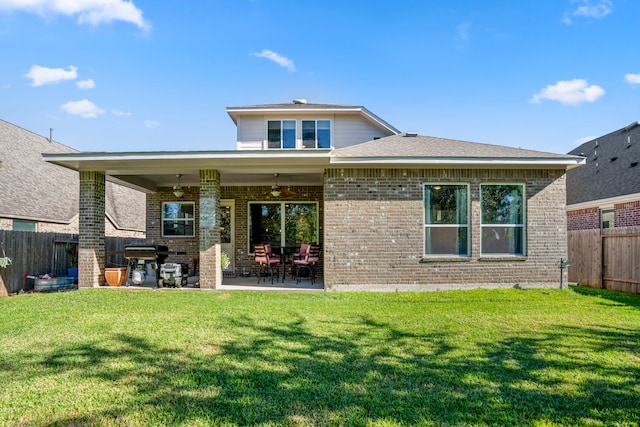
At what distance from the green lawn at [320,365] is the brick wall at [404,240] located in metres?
1.95

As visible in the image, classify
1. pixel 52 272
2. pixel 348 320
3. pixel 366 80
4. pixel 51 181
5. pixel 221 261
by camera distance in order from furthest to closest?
1. pixel 51 181
2. pixel 366 80
3. pixel 52 272
4. pixel 221 261
5. pixel 348 320

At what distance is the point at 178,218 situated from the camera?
12.9 meters

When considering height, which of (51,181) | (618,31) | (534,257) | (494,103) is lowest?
(534,257)

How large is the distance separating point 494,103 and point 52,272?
49.3 ft

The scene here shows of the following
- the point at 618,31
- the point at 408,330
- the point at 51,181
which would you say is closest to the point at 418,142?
the point at 618,31

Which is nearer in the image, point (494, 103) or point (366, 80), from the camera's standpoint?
point (494, 103)

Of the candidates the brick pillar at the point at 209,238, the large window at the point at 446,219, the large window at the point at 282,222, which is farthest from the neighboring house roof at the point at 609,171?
the brick pillar at the point at 209,238

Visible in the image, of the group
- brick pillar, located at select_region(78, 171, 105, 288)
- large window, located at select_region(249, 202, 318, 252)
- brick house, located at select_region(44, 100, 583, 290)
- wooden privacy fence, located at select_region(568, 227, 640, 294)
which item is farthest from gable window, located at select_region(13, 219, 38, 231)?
wooden privacy fence, located at select_region(568, 227, 640, 294)

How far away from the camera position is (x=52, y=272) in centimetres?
1063

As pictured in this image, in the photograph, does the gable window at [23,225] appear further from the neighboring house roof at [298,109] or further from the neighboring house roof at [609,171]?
the neighboring house roof at [609,171]

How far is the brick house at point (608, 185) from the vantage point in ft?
35.4

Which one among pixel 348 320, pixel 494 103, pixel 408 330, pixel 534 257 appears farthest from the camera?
pixel 494 103

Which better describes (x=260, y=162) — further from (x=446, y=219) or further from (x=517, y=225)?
(x=517, y=225)

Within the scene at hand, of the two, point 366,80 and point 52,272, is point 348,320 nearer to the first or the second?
point 52,272
